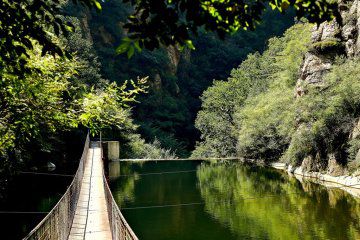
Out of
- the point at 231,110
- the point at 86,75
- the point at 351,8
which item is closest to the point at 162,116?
the point at 231,110

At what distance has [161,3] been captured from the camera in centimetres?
253

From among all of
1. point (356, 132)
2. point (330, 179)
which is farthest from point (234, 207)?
point (356, 132)

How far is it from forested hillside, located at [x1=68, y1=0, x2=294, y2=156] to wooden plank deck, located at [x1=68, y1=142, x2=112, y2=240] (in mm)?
33864

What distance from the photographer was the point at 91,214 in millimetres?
9242

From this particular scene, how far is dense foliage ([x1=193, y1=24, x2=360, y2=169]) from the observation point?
2223 centimetres

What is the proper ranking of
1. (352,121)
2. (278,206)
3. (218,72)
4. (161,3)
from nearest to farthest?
(161,3)
(278,206)
(352,121)
(218,72)

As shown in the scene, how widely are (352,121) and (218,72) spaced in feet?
145

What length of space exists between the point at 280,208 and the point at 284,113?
12.9 metres

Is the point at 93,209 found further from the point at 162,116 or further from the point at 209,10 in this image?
the point at 162,116

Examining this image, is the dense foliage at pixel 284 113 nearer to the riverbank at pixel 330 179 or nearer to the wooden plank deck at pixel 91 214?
the riverbank at pixel 330 179

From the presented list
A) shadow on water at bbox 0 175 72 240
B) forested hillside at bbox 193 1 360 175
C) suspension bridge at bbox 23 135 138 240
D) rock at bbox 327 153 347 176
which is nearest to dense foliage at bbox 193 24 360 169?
forested hillside at bbox 193 1 360 175

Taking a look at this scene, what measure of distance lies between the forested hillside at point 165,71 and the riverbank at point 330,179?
2373cm

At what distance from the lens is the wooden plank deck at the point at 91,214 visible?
770cm

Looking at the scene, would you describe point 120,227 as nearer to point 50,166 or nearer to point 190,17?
point 190,17
